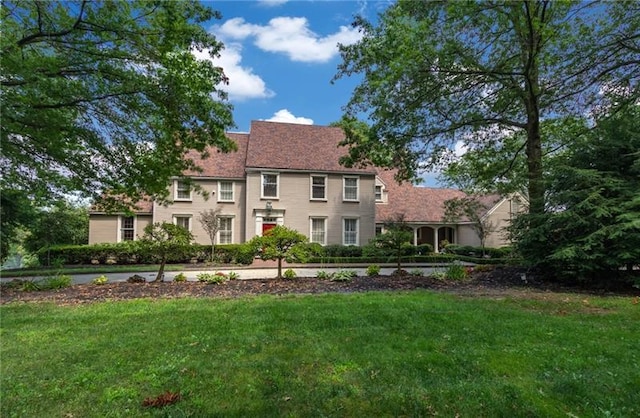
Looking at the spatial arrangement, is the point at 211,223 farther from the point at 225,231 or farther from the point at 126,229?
the point at 126,229

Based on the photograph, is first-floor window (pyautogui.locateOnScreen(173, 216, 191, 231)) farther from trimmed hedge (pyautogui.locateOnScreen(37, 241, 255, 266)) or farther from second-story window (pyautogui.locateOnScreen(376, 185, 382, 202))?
second-story window (pyautogui.locateOnScreen(376, 185, 382, 202))

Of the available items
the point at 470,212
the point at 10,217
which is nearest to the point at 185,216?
the point at 10,217

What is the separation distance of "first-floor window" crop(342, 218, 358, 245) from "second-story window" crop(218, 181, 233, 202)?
24.3 feet

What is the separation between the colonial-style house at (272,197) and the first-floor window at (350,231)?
6cm

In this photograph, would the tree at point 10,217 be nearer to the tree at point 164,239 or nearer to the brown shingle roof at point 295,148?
the tree at point 164,239

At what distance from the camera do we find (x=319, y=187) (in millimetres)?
23344

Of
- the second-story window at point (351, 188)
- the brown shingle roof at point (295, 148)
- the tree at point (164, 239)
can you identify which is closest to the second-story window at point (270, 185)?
the brown shingle roof at point (295, 148)

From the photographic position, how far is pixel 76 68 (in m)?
7.45

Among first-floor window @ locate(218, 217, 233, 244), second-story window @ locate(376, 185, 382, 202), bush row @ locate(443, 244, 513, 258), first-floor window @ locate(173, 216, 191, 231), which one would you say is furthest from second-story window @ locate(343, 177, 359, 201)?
first-floor window @ locate(173, 216, 191, 231)

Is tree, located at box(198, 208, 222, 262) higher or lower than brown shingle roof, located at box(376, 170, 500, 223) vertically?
lower

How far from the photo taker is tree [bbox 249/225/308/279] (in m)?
10.5

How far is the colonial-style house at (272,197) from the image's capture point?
22.3m

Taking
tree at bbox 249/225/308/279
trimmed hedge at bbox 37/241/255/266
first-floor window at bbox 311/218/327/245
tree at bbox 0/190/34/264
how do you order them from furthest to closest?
1. first-floor window at bbox 311/218/327/245
2. trimmed hedge at bbox 37/241/255/266
3. tree at bbox 0/190/34/264
4. tree at bbox 249/225/308/279

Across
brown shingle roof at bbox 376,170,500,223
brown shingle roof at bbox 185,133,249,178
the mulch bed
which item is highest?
brown shingle roof at bbox 185,133,249,178
